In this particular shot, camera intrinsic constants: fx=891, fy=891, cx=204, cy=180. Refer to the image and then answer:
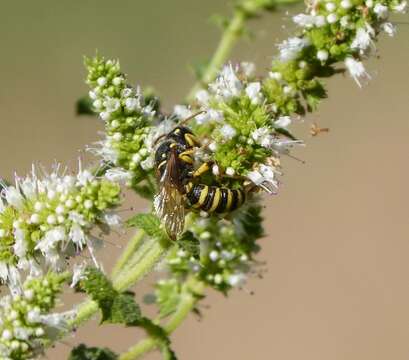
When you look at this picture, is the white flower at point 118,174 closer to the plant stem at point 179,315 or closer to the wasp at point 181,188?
the wasp at point 181,188

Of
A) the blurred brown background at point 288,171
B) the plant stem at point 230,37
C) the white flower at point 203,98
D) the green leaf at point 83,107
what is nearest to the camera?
the white flower at point 203,98

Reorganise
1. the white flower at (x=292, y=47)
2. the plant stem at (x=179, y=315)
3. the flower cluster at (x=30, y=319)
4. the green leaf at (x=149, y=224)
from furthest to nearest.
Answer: the plant stem at (x=179, y=315) < the white flower at (x=292, y=47) < the green leaf at (x=149, y=224) < the flower cluster at (x=30, y=319)

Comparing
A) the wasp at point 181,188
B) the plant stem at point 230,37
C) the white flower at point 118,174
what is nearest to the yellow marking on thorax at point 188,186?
the wasp at point 181,188

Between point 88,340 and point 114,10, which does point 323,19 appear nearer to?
point 88,340

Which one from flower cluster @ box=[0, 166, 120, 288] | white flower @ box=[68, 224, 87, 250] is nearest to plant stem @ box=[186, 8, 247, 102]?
flower cluster @ box=[0, 166, 120, 288]

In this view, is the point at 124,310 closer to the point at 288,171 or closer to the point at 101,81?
the point at 101,81

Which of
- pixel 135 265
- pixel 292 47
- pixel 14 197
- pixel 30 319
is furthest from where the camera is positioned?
pixel 135 265

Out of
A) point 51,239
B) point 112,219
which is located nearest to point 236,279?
point 112,219
